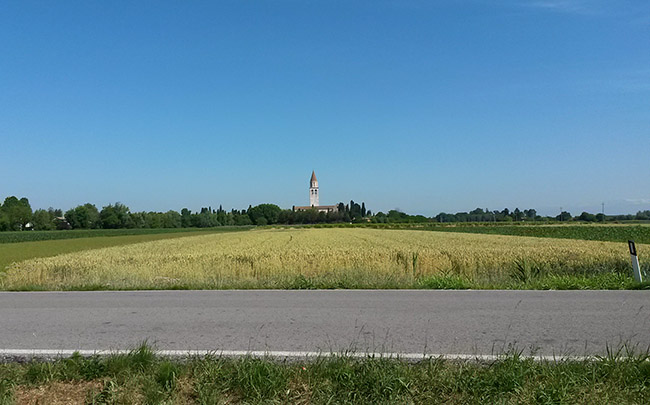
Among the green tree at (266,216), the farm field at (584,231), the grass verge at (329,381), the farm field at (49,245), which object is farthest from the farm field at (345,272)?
the green tree at (266,216)

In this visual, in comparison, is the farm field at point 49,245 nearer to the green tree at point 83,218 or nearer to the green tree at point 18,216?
the green tree at point 18,216

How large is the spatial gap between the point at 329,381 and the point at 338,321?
8.21ft

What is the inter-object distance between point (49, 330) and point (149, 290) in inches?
151

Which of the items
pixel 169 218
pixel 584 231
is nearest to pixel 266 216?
pixel 169 218

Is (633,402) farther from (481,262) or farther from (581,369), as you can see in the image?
(481,262)

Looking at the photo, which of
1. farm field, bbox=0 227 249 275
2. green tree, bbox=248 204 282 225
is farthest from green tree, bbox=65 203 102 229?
green tree, bbox=248 204 282 225

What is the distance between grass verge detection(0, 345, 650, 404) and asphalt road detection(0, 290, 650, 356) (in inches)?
24.6

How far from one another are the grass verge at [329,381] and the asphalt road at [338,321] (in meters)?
0.62

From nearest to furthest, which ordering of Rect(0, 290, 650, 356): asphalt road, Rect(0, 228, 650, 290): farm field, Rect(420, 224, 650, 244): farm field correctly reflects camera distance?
Rect(0, 290, 650, 356): asphalt road → Rect(0, 228, 650, 290): farm field → Rect(420, 224, 650, 244): farm field

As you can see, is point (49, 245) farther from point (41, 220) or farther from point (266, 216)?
point (266, 216)

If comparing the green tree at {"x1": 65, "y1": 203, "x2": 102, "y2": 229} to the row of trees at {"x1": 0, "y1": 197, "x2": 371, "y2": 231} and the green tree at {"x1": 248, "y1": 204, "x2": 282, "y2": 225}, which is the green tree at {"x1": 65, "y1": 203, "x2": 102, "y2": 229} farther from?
the green tree at {"x1": 248, "y1": 204, "x2": 282, "y2": 225}

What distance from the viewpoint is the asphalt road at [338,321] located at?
230 inches

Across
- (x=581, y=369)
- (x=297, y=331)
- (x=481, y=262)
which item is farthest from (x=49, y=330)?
(x=481, y=262)

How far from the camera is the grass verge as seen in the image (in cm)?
429
